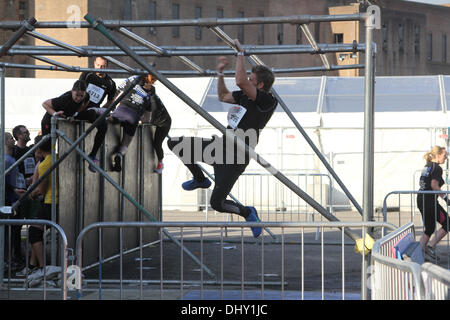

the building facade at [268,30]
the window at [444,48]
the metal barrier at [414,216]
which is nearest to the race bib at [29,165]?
the metal barrier at [414,216]

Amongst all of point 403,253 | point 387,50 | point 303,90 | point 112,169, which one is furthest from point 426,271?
point 387,50

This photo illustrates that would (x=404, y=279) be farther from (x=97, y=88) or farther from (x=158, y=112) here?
(x=158, y=112)

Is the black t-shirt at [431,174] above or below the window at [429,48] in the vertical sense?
below

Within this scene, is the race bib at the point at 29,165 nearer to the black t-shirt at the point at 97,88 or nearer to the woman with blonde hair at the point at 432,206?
the black t-shirt at the point at 97,88

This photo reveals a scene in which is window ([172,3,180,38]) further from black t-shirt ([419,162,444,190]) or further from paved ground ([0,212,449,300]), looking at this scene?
black t-shirt ([419,162,444,190])

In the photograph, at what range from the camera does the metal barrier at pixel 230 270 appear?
7.14m

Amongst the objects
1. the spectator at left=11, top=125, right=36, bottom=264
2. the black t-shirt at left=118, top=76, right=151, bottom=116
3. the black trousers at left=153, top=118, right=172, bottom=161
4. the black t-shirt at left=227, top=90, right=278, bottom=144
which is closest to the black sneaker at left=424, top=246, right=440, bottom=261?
the black trousers at left=153, top=118, right=172, bottom=161

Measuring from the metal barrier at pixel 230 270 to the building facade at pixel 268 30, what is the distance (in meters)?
31.5

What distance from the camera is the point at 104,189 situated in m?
11.4

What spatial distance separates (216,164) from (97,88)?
3.15m

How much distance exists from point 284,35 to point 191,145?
5339cm

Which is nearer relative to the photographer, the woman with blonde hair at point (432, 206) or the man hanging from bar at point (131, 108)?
the man hanging from bar at point (131, 108)

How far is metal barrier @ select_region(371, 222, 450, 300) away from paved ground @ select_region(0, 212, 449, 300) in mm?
1277

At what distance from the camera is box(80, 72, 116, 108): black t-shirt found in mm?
10844
